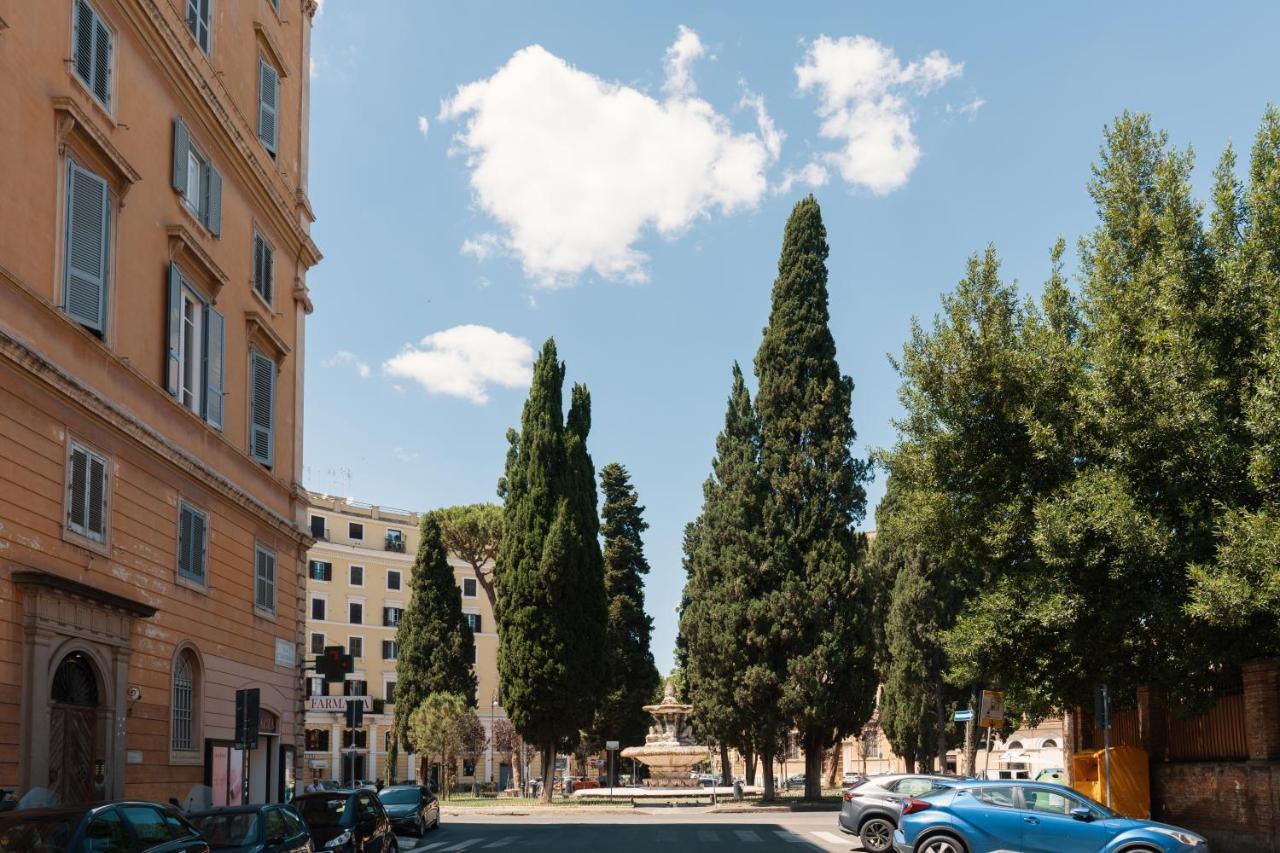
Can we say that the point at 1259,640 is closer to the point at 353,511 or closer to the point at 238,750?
the point at 238,750

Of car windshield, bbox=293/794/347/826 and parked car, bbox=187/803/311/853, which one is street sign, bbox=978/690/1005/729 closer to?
car windshield, bbox=293/794/347/826

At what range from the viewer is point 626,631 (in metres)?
63.4

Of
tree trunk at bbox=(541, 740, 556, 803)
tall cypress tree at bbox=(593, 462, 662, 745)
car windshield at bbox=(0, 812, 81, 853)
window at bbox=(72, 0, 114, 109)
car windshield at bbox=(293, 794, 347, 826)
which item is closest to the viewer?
car windshield at bbox=(0, 812, 81, 853)

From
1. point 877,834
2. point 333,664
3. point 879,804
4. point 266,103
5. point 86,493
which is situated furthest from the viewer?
point 266,103

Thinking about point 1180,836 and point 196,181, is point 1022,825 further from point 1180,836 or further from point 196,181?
point 196,181

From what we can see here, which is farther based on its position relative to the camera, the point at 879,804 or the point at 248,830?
the point at 879,804

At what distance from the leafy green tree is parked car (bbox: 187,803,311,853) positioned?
5891cm

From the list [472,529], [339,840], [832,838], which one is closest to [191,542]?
[339,840]

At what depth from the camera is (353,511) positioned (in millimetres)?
87688

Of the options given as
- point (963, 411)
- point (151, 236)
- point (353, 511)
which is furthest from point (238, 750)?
point (353, 511)

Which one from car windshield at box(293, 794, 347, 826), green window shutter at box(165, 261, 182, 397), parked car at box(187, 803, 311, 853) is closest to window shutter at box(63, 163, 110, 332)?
green window shutter at box(165, 261, 182, 397)

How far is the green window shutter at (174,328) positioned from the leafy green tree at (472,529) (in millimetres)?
51898

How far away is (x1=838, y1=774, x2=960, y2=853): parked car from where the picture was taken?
2344 centimetres

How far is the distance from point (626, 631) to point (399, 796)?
33.5m
